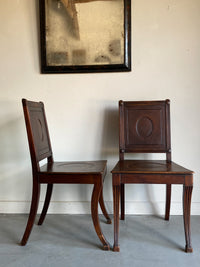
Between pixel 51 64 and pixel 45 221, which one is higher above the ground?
pixel 51 64

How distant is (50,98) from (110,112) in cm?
55

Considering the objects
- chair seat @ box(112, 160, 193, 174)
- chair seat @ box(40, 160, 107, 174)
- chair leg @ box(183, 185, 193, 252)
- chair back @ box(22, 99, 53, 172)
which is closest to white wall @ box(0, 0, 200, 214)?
chair back @ box(22, 99, 53, 172)

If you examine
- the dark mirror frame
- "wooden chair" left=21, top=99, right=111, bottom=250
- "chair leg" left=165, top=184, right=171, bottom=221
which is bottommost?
"chair leg" left=165, top=184, right=171, bottom=221

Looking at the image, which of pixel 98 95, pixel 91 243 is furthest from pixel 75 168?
pixel 98 95

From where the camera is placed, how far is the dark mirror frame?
6.48 ft

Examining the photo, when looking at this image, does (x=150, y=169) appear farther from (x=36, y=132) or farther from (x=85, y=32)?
(x=85, y=32)

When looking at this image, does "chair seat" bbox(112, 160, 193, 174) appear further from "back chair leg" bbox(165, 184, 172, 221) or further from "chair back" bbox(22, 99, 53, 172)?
"chair back" bbox(22, 99, 53, 172)

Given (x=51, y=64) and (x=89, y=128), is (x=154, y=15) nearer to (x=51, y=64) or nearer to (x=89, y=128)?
(x=51, y=64)

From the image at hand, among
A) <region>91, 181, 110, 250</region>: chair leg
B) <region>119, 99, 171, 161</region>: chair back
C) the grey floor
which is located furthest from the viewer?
<region>119, 99, 171, 161</region>: chair back

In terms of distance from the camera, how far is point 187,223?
1.45m

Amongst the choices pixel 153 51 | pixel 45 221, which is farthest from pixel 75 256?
pixel 153 51

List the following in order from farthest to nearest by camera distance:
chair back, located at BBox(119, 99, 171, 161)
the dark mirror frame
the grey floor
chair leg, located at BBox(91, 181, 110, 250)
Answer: the dark mirror frame
chair back, located at BBox(119, 99, 171, 161)
chair leg, located at BBox(91, 181, 110, 250)
the grey floor

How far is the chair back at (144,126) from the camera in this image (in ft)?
6.13

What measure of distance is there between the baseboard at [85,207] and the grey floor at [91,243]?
0.07 meters
